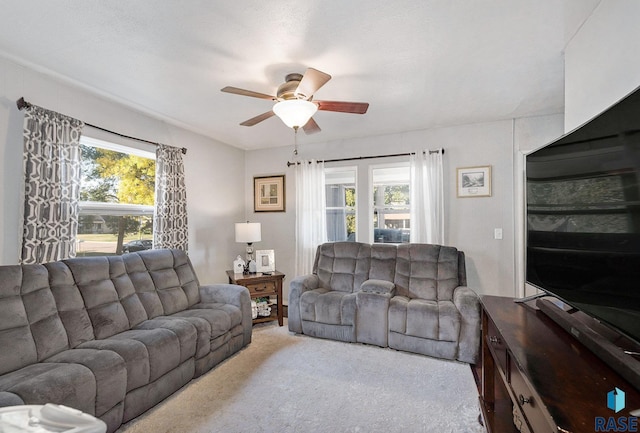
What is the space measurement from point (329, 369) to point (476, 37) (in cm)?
275

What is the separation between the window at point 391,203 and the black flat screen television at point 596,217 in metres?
2.41

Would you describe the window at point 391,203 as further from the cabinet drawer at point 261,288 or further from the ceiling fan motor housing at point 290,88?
the ceiling fan motor housing at point 290,88

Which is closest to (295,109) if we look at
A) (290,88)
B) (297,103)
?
(297,103)

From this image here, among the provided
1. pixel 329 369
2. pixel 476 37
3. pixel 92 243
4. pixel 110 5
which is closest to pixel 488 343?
pixel 329 369

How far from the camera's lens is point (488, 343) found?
173 centimetres

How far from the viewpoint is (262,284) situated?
3.67 m

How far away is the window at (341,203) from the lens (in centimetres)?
429

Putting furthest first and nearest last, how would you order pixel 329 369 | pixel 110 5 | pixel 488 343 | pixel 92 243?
pixel 92 243, pixel 329 369, pixel 488 343, pixel 110 5

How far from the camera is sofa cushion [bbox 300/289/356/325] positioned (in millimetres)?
3146

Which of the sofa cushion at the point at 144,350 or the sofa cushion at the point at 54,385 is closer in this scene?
the sofa cushion at the point at 54,385

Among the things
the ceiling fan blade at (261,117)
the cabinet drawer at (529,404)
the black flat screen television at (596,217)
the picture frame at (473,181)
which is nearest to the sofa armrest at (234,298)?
the ceiling fan blade at (261,117)

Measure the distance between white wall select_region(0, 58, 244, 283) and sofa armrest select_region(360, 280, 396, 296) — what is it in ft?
7.40

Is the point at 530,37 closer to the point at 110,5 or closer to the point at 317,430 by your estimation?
the point at 110,5

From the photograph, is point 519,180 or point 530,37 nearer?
point 530,37
